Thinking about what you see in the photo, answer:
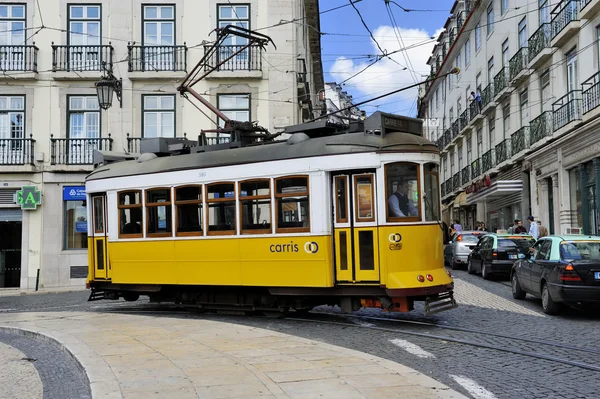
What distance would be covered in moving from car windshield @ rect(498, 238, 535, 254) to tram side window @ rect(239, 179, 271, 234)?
9.98m

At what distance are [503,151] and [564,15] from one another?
9.77m

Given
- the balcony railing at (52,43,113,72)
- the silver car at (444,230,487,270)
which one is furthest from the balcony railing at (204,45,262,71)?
the silver car at (444,230,487,270)

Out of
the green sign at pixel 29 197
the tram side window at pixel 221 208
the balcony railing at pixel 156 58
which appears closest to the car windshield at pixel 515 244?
the tram side window at pixel 221 208

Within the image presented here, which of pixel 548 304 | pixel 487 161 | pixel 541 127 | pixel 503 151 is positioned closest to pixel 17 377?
pixel 548 304

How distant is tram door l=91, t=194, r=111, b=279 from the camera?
45.6ft

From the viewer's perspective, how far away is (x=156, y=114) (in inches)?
960

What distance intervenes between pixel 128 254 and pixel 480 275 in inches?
478

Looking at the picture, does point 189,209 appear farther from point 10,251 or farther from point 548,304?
point 10,251

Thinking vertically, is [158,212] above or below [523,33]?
below

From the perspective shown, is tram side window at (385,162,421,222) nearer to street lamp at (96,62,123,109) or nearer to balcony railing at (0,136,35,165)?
street lamp at (96,62,123,109)

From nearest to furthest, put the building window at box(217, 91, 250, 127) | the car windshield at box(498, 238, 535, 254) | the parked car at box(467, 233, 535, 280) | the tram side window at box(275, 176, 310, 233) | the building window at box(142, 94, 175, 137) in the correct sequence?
1. the tram side window at box(275, 176, 310, 233)
2. the parked car at box(467, 233, 535, 280)
3. the car windshield at box(498, 238, 535, 254)
4. the building window at box(217, 91, 250, 127)
5. the building window at box(142, 94, 175, 137)

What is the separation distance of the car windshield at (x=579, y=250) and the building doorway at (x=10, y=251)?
1988 cm

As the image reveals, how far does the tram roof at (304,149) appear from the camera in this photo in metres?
10.5

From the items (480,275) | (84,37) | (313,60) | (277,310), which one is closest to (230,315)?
(277,310)
